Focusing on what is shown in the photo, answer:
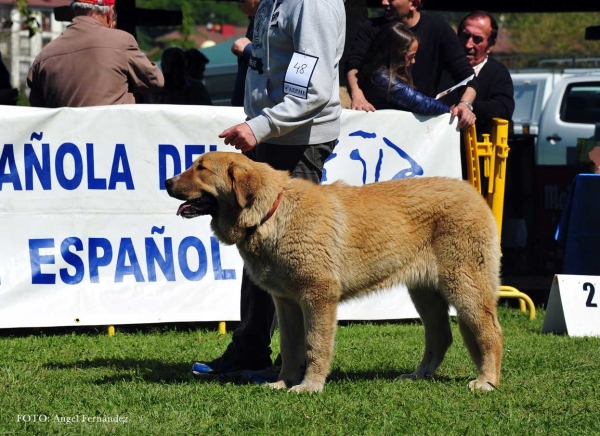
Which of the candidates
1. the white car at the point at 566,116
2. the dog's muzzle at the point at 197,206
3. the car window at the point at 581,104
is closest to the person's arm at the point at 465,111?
the dog's muzzle at the point at 197,206

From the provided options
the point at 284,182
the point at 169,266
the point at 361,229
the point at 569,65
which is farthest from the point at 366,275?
the point at 569,65

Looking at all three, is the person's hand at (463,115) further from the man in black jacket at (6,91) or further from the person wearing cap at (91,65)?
the man in black jacket at (6,91)

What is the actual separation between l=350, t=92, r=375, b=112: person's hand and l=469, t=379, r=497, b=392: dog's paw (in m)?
2.86

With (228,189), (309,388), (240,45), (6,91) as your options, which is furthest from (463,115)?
(6,91)

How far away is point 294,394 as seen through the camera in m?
4.65

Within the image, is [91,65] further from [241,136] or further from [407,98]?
[241,136]

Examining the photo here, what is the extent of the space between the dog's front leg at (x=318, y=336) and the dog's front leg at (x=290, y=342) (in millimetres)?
217

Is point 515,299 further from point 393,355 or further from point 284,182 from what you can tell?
point 284,182

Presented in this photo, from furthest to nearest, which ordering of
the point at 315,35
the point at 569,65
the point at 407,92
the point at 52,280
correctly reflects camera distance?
the point at 569,65 < the point at 407,92 < the point at 52,280 < the point at 315,35

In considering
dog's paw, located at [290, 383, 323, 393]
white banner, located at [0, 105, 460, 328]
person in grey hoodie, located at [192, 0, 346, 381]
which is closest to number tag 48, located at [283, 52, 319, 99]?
person in grey hoodie, located at [192, 0, 346, 381]

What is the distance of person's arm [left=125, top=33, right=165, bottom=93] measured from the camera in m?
6.78

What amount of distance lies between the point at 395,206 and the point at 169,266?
2.52 meters

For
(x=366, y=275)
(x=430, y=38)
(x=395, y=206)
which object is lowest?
(x=366, y=275)

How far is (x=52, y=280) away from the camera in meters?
6.65
